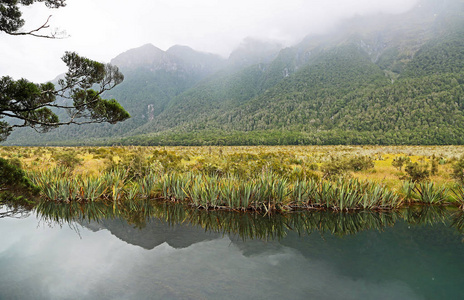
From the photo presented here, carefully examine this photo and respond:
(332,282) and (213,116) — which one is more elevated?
(332,282)

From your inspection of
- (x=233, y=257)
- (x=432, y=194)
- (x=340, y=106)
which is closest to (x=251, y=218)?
(x=233, y=257)

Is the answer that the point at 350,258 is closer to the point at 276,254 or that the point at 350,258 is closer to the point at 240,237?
the point at 276,254

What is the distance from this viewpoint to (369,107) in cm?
10512

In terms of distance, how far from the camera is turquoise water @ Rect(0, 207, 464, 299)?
511 cm

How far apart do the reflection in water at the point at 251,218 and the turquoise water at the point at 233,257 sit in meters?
0.07

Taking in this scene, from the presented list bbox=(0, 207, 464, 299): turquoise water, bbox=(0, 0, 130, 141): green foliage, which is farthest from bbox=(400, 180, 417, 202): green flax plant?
bbox=(0, 0, 130, 141): green foliage

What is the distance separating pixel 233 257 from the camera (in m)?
6.56

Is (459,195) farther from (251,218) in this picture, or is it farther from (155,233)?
(155,233)

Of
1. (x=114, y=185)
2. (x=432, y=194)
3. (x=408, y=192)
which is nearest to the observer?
(x=432, y=194)

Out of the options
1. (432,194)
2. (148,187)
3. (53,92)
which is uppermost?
(53,92)

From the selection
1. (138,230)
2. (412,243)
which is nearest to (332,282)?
(412,243)

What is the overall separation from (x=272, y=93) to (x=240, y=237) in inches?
6174

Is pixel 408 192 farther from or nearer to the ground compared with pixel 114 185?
nearer to the ground

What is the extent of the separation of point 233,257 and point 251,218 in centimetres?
320
